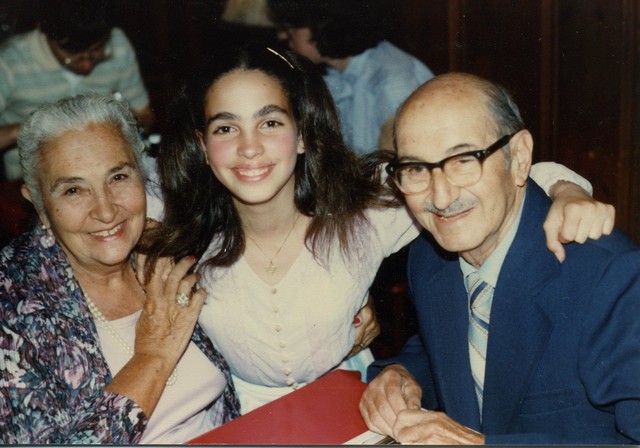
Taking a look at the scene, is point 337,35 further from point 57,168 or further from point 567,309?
point 567,309

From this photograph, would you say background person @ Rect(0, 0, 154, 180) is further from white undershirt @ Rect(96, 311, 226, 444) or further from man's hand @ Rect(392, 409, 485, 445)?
man's hand @ Rect(392, 409, 485, 445)

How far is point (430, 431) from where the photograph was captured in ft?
5.59

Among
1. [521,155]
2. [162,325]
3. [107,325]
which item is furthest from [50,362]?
[521,155]

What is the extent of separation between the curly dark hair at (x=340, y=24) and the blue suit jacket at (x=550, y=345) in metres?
1.59

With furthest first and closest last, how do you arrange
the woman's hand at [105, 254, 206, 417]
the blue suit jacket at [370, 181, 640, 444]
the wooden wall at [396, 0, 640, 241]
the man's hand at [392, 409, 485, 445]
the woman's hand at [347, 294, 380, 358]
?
the wooden wall at [396, 0, 640, 241]
the woman's hand at [347, 294, 380, 358]
the woman's hand at [105, 254, 206, 417]
the man's hand at [392, 409, 485, 445]
the blue suit jacket at [370, 181, 640, 444]

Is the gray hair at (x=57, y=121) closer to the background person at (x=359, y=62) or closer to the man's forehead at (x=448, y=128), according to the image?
the man's forehead at (x=448, y=128)

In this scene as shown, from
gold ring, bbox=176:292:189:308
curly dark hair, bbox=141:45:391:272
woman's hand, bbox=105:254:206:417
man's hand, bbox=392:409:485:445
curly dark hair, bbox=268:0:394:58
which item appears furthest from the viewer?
curly dark hair, bbox=268:0:394:58

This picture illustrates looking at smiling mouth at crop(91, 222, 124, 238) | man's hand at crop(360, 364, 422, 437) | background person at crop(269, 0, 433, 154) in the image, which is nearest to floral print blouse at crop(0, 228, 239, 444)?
smiling mouth at crop(91, 222, 124, 238)

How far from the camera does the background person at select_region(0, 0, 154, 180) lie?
249 centimetres

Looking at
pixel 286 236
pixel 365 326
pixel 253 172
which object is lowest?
pixel 365 326

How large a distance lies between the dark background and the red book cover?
0.66 metres

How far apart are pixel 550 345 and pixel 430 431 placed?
39cm

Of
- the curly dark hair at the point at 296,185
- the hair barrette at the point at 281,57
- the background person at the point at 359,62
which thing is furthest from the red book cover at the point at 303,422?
the background person at the point at 359,62

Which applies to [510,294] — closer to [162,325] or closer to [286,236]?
[286,236]
